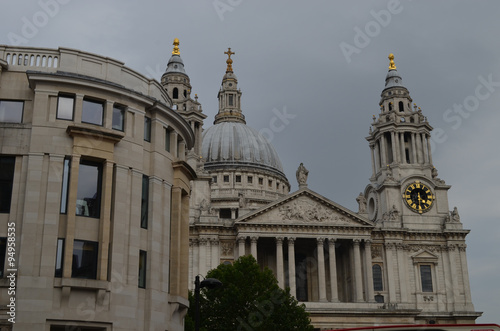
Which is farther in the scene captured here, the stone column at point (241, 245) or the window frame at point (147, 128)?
the stone column at point (241, 245)

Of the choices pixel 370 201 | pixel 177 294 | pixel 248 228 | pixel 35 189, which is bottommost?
pixel 177 294

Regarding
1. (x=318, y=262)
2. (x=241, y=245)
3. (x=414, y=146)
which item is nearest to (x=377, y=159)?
(x=414, y=146)

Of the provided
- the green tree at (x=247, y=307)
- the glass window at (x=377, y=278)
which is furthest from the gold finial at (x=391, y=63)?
the green tree at (x=247, y=307)

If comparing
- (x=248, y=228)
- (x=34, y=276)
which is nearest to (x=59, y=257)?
(x=34, y=276)

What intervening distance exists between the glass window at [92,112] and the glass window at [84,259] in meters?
5.81

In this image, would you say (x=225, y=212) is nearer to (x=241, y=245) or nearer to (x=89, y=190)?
(x=241, y=245)

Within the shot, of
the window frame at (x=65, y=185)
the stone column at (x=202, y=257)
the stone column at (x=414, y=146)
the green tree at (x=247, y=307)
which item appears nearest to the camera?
the window frame at (x=65, y=185)

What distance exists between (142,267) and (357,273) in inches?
2022

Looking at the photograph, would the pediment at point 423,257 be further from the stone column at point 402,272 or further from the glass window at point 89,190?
the glass window at point 89,190

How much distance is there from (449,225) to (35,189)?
219 ft

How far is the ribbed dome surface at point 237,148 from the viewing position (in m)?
116

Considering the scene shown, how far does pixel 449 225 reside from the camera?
275 ft

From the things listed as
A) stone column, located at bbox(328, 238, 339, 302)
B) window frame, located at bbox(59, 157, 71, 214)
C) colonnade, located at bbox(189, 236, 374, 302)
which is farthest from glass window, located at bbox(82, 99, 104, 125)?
→ stone column, located at bbox(328, 238, 339, 302)

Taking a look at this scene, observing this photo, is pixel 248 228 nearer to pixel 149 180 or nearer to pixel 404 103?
pixel 404 103
